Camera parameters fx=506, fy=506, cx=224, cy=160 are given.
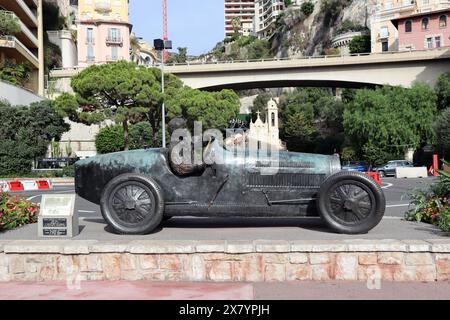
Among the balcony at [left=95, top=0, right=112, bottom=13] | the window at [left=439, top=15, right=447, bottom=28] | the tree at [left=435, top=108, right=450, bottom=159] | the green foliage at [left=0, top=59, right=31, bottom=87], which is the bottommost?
the tree at [left=435, top=108, right=450, bottom=159]

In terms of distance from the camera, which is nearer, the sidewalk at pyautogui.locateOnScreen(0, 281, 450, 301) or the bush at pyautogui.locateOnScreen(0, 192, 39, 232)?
the sidewalk at pyautogui.locateOnScreen(0, 281, 450, 301)

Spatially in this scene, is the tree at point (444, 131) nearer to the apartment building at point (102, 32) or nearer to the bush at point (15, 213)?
the bush at point (15, 213)

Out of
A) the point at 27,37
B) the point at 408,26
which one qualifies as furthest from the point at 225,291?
the point at 408,26

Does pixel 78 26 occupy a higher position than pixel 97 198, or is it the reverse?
pixel 78 26

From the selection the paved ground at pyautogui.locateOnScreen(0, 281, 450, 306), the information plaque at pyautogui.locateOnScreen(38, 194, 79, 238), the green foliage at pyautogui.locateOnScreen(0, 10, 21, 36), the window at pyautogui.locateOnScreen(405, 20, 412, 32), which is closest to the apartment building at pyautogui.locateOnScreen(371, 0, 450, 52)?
the window at pyautogui.locateOnScreen(405, 20, 412, 32)

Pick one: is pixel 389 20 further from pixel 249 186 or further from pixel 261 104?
pixel 249 186

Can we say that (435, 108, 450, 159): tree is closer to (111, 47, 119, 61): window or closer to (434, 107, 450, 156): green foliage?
(434, 107, 450, 156): green foliage

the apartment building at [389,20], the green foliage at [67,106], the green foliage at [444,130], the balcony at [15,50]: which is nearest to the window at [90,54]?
the balcony at [15,50]

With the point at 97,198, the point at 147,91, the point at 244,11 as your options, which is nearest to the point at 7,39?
the point at 147,91

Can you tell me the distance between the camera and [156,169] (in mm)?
7203

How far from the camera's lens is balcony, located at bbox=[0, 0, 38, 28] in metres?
40.6

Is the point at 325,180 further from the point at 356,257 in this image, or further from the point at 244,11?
the point at 244,11

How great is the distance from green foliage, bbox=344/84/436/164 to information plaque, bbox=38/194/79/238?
37.6 metres
